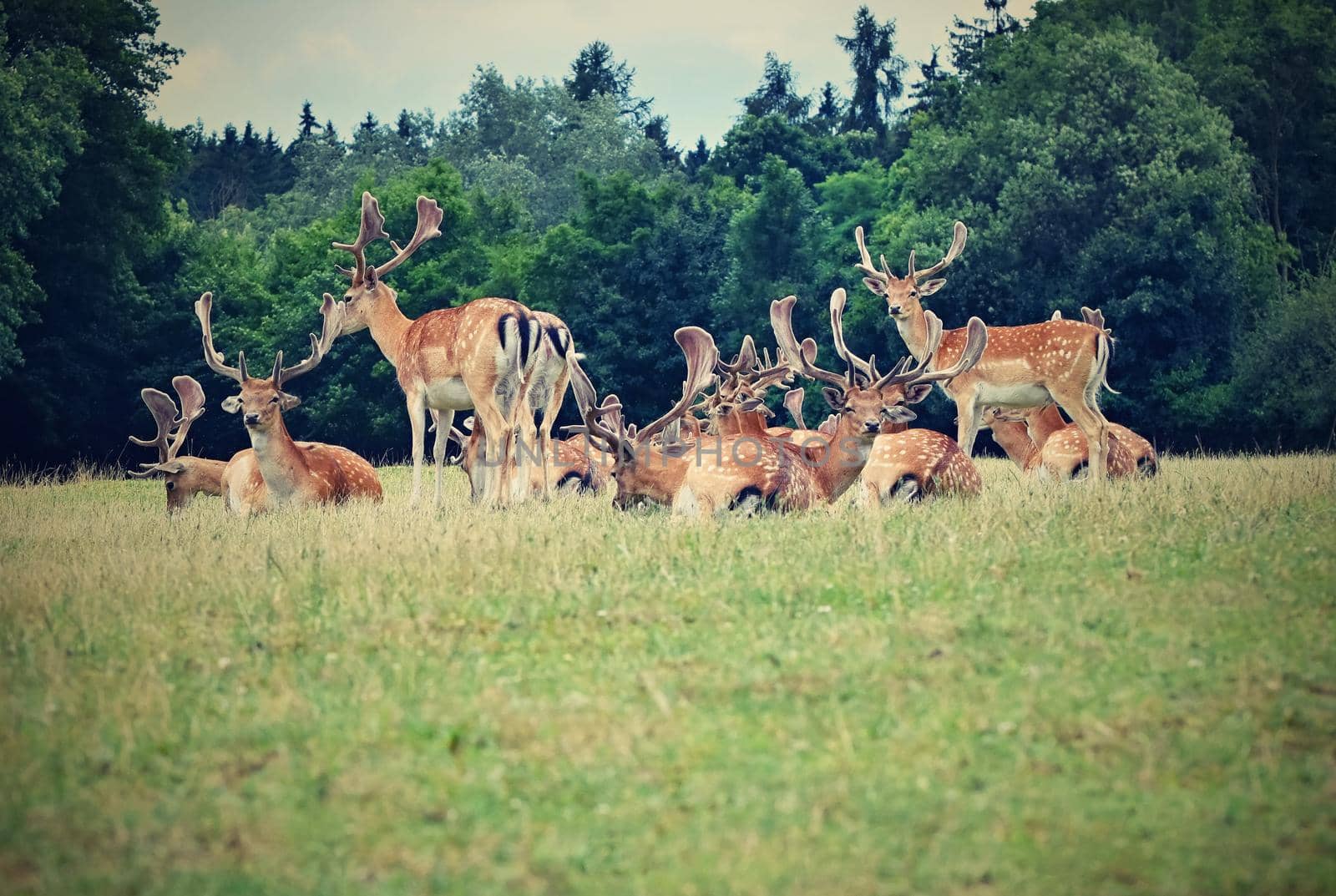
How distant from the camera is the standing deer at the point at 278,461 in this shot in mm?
12742

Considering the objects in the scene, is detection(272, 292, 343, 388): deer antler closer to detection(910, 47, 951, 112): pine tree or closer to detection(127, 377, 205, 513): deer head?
detection(127, 377, 205, 513): deer head

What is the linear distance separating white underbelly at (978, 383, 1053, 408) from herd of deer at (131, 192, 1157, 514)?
0.05 ft

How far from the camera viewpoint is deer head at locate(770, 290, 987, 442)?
11359 millimetres

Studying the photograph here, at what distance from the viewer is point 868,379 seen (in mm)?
12180

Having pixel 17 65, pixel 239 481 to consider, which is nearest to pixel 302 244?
pixel 17 65

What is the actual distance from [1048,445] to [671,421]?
158 inches

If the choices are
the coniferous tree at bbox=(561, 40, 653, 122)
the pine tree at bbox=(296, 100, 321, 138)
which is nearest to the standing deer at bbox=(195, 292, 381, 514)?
the coniferous tree at bbox=(561, 40, 653, 122)

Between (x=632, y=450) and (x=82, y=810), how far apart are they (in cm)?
729

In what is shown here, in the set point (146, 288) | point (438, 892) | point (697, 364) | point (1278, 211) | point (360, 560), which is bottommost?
point (438, 892)

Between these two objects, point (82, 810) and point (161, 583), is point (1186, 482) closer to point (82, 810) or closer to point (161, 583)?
point (161, 583)

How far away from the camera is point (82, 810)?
16.2ft

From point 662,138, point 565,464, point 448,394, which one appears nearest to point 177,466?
point 448,394

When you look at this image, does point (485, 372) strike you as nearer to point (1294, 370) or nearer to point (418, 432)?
point (418, 432)

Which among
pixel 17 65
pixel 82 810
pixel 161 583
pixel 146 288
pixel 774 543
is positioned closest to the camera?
pixel 82 810
